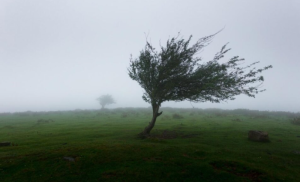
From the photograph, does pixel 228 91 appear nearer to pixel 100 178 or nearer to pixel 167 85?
pixel 167 85

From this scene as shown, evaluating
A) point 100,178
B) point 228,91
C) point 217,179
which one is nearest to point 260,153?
point 217,179

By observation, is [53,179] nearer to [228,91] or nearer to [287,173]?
[287,173]

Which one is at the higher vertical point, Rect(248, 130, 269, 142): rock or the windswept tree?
the windswept tree

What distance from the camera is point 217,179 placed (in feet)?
31.3

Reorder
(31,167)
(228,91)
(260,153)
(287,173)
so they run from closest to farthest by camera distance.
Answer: (287,173) → (31,167) → (260,153) → (228,91)

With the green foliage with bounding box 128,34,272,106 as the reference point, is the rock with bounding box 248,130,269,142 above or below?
below

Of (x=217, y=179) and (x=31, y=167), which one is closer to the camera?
(x=217, y=179)

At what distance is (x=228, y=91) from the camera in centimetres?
2089

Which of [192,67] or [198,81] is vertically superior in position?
[192,67]

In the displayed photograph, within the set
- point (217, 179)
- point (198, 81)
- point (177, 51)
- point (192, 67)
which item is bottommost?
point (217, 179)

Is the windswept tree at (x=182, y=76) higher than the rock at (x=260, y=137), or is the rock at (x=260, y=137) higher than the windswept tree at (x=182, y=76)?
the windswept tree at (x=182, y=76)

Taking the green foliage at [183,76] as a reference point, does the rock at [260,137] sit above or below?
below

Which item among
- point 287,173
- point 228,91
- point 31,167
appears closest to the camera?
point 287,173

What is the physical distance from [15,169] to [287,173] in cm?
1800
